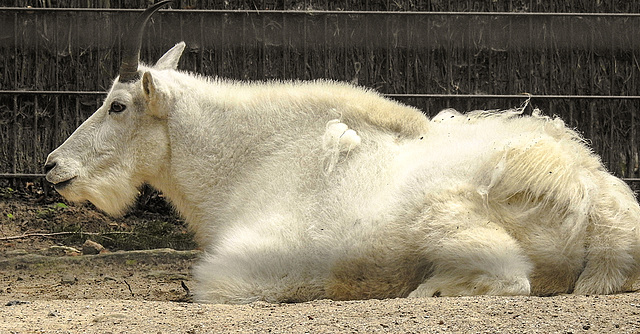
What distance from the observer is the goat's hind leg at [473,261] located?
4.13 m

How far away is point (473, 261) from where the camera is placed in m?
4.15

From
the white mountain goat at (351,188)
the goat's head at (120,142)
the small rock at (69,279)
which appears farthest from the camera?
the small rock at (69,279)

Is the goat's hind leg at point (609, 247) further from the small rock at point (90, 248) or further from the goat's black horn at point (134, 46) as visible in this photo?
the small rock at point (90, 248)

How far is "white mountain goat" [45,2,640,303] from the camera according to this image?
14.1ft

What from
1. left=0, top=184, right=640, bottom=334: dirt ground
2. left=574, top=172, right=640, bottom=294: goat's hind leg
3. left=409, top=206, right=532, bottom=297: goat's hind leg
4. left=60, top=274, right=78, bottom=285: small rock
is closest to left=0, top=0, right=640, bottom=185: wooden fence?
left=60, top=274, right=78, bottom=285: small rock

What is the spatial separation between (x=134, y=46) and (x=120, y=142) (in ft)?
2.04

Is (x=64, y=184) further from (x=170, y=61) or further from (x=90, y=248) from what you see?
(x=90, y=248)

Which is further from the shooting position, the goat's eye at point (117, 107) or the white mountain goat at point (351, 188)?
the goat's eye at point (117, 107)

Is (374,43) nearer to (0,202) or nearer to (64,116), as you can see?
(64,116)

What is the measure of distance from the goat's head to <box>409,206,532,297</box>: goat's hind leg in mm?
2046

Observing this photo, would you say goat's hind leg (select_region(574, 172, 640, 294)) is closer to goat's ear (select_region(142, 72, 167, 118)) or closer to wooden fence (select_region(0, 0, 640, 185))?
goat's ear (select_region(142, 72, 167, 118))

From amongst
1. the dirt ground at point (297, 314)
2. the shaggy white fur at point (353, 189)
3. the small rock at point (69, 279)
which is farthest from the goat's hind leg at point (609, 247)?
the small rock at point (69, 279)

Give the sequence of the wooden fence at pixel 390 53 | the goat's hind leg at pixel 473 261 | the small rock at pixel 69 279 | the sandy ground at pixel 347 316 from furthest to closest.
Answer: the wooden fence at pixel 390 53 < the small rock at pixel 69 279 < the goat's hind leg at pixel 473 261 < the sandy ground at pixel 347 316

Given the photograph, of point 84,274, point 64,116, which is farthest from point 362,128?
point 64,116
